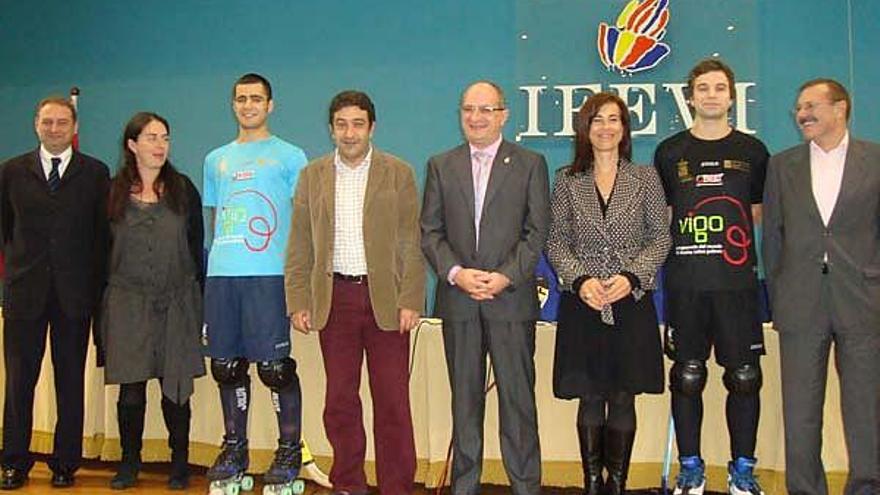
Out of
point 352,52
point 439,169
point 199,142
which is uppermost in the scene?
point 352,52

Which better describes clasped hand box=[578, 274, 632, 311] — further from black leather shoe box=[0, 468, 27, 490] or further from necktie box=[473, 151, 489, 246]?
black leather shoe box=[0, 468, 27, 490]

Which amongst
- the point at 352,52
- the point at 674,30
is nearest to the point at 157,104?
the point at 352,52

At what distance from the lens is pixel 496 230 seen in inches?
119

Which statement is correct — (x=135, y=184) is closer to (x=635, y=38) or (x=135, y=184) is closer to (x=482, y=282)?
(x=482, y=282)

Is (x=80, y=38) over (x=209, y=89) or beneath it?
over

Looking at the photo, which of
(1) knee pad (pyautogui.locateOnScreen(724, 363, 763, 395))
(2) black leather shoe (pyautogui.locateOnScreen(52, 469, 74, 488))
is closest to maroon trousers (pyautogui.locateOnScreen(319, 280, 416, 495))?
(1) knee pad (pyautogui.locateOnScreen(724, 363, 763, 395))

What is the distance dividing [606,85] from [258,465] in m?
3.11

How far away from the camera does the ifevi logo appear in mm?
5352

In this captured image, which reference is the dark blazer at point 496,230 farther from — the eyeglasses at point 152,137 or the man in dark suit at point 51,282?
the man in dark suit at point 51,282

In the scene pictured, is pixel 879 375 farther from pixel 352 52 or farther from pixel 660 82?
pixel 352 52

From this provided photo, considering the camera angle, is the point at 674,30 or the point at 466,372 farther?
the point at 674,30

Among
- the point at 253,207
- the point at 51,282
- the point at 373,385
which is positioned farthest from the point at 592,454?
the point at 51,282

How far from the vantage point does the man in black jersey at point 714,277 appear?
9.73 feet

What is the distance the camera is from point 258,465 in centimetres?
381
